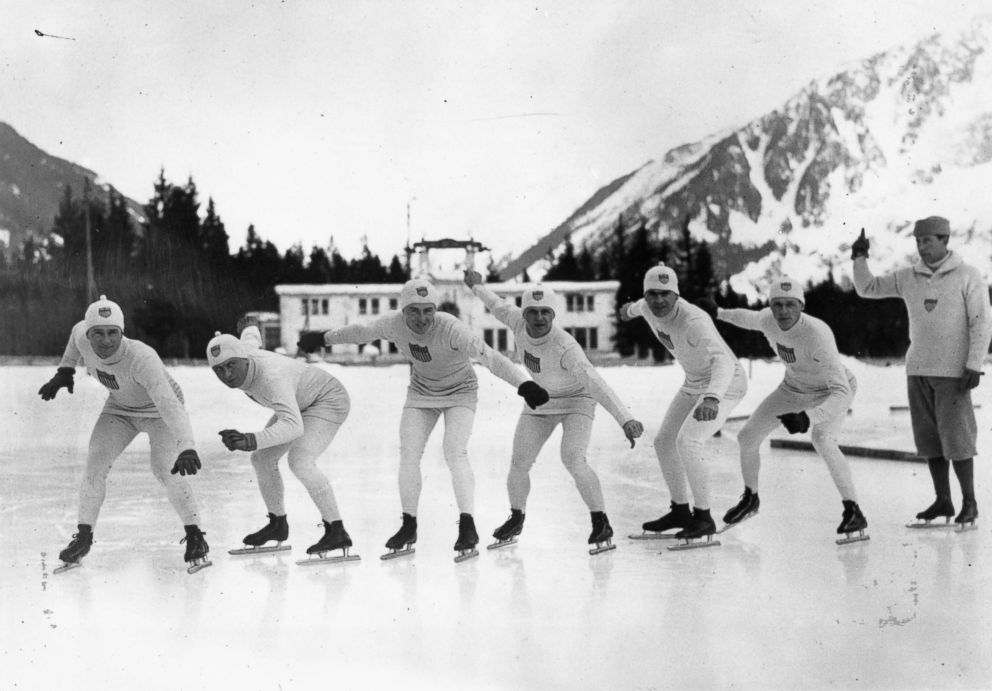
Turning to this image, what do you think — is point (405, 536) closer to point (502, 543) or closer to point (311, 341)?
point (502, 543)

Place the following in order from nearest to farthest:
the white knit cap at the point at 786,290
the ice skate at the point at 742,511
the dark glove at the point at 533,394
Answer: the dark glove at the point at 533,394 < the white knit cap at the point at 786,290 < the ice skate at the point at 742,511

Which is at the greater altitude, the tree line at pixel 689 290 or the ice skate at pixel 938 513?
the tree line at pixel 689 290

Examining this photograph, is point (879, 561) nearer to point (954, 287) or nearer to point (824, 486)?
point (954, 287)

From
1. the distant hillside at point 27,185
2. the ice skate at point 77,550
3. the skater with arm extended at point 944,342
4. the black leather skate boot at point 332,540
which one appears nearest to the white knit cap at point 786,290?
the skater with arm extended at point 944,342

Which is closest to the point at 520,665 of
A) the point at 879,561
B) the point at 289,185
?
the point at 879,561

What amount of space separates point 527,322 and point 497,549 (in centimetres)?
146

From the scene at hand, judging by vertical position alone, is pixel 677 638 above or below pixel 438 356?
below

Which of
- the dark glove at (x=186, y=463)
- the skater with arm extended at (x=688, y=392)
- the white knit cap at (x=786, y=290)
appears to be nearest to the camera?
the dark glove at (x=186, y=463)

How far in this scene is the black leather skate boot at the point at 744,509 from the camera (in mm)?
6961

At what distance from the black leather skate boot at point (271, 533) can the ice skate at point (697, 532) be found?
7.98ft

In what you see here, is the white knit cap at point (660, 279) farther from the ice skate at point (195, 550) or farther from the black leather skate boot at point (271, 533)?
the ice skate at point (195, 550)

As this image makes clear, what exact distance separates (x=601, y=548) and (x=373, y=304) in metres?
4.65

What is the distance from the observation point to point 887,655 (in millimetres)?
4887

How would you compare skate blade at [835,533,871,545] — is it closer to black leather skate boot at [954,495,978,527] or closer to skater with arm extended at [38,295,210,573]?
black leather skate boot at [954,495,978,527]
